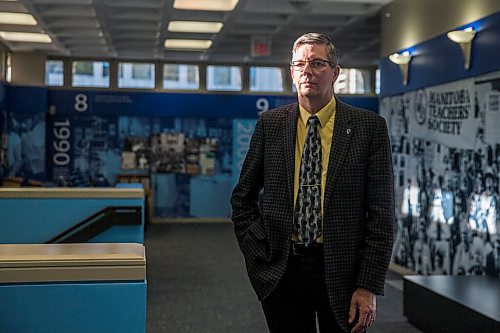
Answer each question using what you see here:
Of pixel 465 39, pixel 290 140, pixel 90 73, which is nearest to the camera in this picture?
pixel 290 140

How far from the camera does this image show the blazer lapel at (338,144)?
7.16ft

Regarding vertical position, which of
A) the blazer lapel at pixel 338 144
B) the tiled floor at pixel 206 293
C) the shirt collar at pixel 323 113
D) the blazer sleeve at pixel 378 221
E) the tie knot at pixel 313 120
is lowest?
the tiled floor at pixel 206 293

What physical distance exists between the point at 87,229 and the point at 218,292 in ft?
6.16

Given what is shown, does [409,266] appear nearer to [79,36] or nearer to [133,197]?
[133,197]

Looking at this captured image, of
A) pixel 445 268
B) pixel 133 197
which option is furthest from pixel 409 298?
pixel 133 197

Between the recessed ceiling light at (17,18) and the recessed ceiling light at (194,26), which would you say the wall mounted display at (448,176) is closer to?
the recessed ceiling light at (194,26)

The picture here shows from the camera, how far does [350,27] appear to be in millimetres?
10758

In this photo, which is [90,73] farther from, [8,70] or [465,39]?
[465,39]

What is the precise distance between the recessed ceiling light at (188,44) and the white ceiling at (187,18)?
16cm

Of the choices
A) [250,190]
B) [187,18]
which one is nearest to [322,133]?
[250,190]

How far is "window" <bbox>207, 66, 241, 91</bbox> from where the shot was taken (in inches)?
575

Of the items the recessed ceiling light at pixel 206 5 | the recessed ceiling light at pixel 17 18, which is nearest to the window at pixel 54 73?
the recessed ceiling light at pixel 17 18

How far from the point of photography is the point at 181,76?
47.9ft

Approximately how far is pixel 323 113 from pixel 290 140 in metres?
0.15
